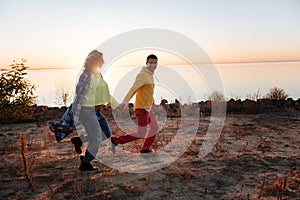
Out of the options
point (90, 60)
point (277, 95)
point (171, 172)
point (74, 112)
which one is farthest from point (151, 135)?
point (277, 95)

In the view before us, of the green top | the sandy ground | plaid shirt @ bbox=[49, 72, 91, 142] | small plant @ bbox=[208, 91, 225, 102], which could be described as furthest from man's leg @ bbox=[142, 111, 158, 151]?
small plant @ bbox=[208, 91, 225, 102]

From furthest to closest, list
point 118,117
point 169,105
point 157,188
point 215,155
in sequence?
1. point 169,105
2. point 118,117
3. point 215,155
4. point 157,188

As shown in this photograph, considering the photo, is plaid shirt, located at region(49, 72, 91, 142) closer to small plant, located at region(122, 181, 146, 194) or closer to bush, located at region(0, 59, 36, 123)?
small plant, located at region(122, 181, 146, 194)

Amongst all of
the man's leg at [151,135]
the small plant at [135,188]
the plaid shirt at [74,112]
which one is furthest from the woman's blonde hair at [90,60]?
the small plant at [135,188]

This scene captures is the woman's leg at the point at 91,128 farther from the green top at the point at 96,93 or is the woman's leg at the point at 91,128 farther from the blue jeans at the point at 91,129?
the green top at the point at 96,93

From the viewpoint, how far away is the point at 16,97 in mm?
9531

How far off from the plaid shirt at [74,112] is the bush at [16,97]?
4.15m

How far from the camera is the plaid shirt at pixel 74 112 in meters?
5.03

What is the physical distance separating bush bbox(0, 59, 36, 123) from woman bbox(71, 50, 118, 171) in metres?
4.12

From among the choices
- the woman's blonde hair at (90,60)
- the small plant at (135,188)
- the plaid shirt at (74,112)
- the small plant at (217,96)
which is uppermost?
the woman's blonde hair at (90,60)

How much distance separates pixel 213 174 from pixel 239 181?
0.41m

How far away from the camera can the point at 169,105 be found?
12.1 meters

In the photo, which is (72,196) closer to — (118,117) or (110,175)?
(110,175)

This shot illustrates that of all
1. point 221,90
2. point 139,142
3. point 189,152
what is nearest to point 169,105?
point 221,90
